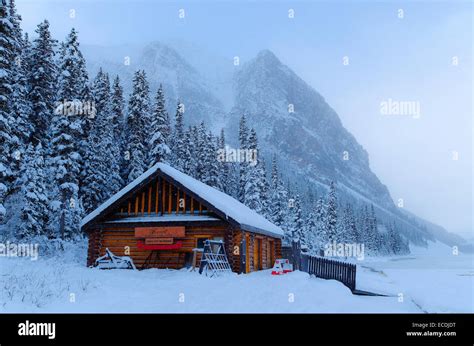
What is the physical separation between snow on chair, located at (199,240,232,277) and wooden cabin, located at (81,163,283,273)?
39 centimetres

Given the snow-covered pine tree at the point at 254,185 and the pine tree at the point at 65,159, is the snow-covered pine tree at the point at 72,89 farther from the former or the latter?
the snow-covered pine tree at the point at 254,185

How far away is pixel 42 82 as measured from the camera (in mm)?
36812

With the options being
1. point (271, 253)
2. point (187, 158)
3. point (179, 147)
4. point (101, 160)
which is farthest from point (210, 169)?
point (271, 253)

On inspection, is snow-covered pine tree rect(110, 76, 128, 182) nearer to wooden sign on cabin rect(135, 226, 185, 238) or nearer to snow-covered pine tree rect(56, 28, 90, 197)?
snow-covered pine tree rect(56, 28, 90, 197)

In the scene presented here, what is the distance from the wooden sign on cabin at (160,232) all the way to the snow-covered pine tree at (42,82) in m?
20.4

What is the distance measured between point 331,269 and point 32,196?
21646mm

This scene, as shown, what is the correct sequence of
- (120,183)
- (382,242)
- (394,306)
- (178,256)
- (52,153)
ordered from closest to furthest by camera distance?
(394,306)
(178,256)
(52,153)
(120,183)
(382,242)

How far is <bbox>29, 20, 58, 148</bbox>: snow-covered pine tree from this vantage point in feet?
120

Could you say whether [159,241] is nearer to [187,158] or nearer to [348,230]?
[187,158]

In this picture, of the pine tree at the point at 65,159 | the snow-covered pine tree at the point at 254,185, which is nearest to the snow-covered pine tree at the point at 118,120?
the pine tree at the point at 65,159
